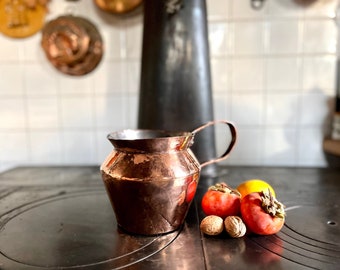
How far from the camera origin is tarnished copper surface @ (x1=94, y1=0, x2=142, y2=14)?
1075 millimetres

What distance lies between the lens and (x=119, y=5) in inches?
42.4

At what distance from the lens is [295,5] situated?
3.51ft

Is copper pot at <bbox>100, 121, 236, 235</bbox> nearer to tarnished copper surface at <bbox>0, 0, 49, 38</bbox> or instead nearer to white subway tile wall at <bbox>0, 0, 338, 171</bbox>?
white subway tile wall at <bbox>0, 0, 338, 171</bbox>

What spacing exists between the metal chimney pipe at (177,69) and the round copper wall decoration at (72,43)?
271mm

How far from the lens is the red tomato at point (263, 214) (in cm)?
53

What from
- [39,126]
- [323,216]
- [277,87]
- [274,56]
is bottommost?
[323,216]

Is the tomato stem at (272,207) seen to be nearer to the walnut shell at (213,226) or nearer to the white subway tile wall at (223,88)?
the walnut shell at (213,226)

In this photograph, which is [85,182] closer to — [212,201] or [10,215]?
[10,215]

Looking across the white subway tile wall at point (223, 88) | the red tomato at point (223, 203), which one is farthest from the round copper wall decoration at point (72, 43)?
the red tomato at point (223, 203)

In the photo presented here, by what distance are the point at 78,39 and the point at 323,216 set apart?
2.93 ft

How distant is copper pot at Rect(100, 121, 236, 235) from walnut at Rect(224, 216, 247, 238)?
8 cm

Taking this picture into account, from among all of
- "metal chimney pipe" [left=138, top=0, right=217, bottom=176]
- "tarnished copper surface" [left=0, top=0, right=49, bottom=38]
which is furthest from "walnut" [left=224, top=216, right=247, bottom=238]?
"tarnished copper surface" [left=0, top=0, right=49, bottom=38]

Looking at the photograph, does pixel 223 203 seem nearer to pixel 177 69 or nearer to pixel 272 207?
pixel 272 207

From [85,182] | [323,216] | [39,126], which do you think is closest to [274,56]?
[323,216]
